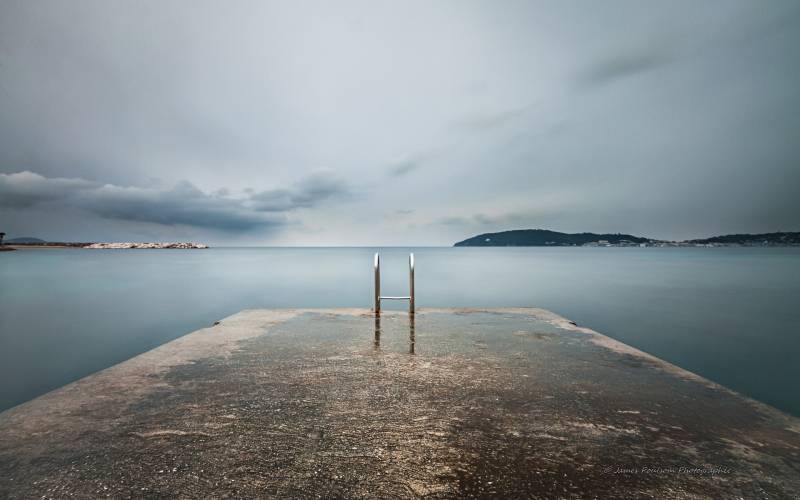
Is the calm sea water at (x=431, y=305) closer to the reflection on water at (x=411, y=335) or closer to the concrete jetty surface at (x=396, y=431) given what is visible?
the concrete jetty surface at (x=396, y=431)

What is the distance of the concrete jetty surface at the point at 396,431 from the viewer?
2289 mm

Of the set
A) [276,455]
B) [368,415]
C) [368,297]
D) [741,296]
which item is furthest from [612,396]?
[741,296]

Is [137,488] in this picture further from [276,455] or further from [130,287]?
[130,287]

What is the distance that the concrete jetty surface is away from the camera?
7.51ft

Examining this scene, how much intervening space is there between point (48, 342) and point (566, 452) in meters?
13.7

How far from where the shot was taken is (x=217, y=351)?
5.49 meters

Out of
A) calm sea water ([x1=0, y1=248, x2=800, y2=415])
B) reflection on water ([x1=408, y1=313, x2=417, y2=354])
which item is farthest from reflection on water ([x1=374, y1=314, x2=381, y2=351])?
calm sea water ([x1=0, y1=248, x2=800, y2=415])

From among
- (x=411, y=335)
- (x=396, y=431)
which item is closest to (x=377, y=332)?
(x=411, y=335)

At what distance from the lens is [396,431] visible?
294cm

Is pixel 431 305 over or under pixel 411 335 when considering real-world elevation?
under

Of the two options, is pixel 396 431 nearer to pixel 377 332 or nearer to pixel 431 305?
pixel 377 332

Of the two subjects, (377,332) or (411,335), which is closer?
(411,335)

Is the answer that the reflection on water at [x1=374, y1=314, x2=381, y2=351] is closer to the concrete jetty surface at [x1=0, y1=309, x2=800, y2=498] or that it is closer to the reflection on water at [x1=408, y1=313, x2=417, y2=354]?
the reflection on water at [x1=408, y1=313, x2=417, y2=354]

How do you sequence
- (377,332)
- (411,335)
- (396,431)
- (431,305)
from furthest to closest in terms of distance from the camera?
(431,305) → (377,332) → (411,335) → (396,431)
